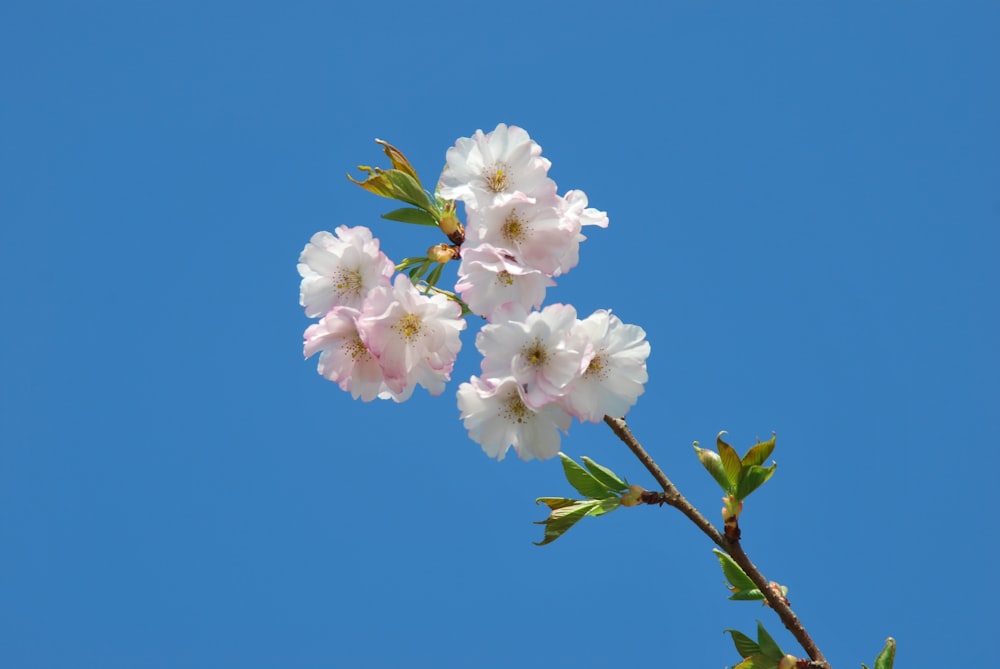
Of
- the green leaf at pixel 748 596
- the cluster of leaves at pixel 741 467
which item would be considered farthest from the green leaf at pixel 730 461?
the green leaf at pixel 748 596

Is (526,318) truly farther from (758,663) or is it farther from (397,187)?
(758,663)

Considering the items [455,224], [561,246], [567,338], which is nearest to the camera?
[567,338]

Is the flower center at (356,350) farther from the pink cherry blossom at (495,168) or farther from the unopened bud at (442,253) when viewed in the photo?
the pink cherry blossom at (495,168)

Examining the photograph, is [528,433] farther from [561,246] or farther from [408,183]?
[408,183]

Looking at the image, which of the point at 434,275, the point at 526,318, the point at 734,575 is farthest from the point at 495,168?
the point at 734,575

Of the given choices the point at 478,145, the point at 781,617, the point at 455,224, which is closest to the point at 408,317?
the point at 455,224

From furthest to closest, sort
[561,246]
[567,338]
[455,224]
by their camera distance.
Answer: [455,224], [561,246], [567,338]

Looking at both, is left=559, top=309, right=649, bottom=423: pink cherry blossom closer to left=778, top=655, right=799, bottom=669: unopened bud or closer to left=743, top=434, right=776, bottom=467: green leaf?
left=743, top=434, right=776, bottom=467: green leaf
